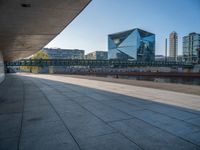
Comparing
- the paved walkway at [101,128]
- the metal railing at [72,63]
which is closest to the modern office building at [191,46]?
the metal railing at [72,63]

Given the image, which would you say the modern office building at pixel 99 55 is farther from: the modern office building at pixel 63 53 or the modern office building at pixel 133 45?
the modern office building at pixel 133 45

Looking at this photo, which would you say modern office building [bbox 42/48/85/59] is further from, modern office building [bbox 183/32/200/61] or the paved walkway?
the paved walkway

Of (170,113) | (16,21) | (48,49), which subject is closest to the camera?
(170,113)

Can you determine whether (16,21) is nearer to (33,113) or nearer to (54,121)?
(33,113)

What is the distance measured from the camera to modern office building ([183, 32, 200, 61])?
130m

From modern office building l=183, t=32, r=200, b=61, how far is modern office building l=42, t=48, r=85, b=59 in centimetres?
10027

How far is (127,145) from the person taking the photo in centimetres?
391

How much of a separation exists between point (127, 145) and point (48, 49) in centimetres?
17189

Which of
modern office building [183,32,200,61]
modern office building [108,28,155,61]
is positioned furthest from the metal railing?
modern office building [183,32,200,61]

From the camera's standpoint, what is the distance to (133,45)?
12838cm

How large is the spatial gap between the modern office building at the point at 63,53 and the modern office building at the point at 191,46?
100 meters

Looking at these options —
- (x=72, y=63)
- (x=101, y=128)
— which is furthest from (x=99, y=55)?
(x=101, y=128)

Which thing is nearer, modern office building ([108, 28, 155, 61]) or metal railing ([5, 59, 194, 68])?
metal railing ([5, 59, 194, 68])

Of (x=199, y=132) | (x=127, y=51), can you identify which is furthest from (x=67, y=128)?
(x=127, y=51)
